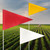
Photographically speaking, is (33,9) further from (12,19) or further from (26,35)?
(26,35)

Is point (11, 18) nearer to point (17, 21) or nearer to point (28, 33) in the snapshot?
point (17, 21)

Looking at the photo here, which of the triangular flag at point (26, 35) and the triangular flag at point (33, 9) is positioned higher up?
the triangular flag at point (33, 9)

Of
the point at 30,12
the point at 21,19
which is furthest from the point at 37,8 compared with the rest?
the point at 21,19

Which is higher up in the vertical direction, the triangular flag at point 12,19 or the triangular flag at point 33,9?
the triangular flag at point 33,9

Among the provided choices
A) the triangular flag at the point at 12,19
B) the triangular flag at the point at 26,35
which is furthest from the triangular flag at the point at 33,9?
the triangular flag at the point at 26,35

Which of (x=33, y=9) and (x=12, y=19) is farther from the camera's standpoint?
(x=33, y=9)

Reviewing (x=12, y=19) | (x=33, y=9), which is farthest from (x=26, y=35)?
(x=33, y=9)

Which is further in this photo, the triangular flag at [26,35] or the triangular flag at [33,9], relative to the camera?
the triangular flag at [33,9]

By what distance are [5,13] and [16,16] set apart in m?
0.50

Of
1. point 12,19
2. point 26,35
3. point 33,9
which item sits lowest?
point 26,35

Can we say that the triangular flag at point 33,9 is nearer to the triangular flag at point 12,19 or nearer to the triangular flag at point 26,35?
the triangular flag at point 12,19

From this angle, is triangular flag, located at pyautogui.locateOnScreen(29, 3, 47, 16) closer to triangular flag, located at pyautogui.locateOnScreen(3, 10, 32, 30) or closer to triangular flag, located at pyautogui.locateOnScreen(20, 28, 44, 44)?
triangular flag, located at pyautogui.locateOnScreen(3, 10, 32, 30)

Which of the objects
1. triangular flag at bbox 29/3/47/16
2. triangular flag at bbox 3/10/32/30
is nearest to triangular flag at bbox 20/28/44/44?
triangular flag at bbox 3/10/32/30

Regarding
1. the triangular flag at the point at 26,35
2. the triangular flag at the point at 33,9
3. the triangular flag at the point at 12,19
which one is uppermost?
the triangular flag at the point at 33,9
